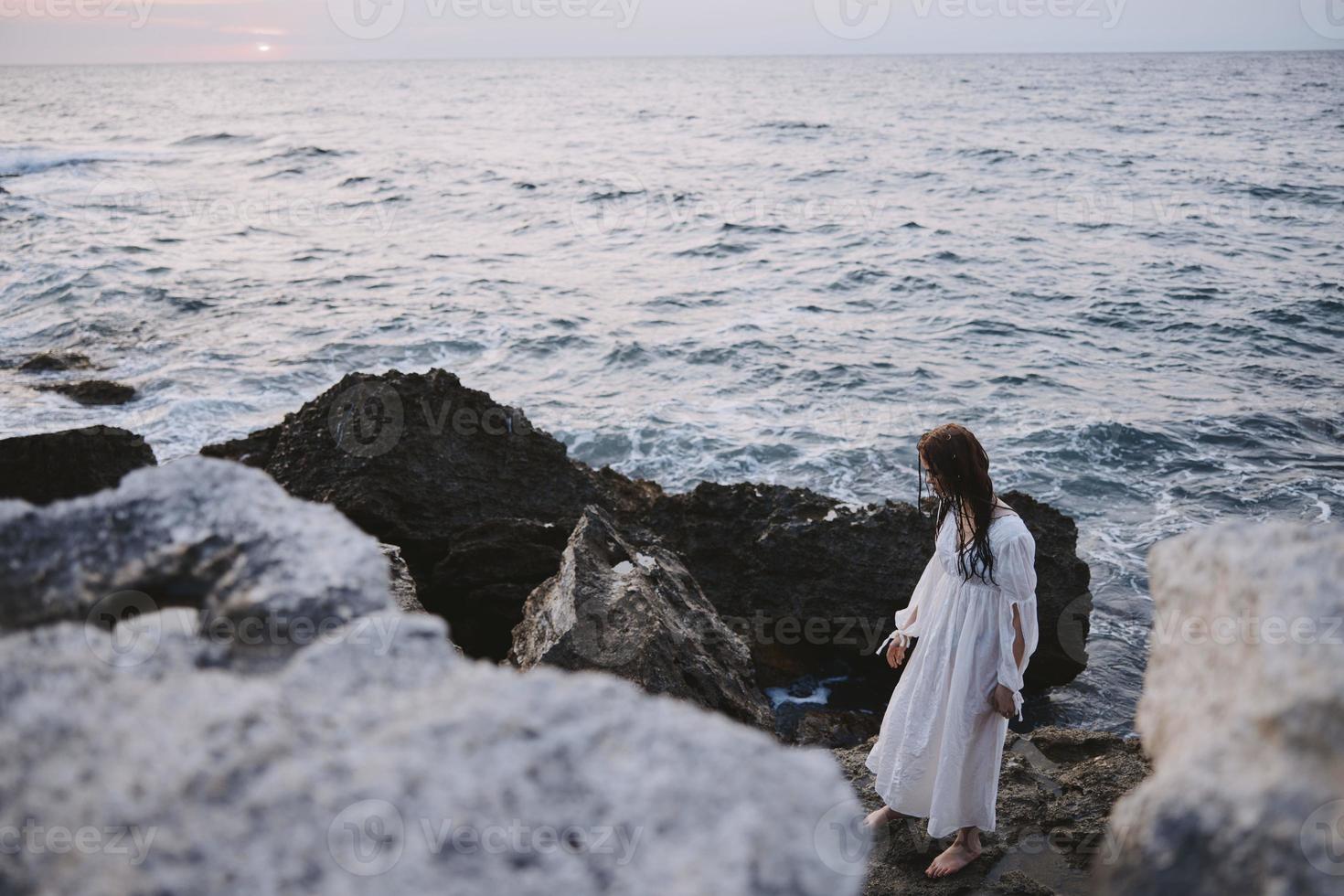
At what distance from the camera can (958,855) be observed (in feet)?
14.2

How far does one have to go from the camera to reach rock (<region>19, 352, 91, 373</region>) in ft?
46.1

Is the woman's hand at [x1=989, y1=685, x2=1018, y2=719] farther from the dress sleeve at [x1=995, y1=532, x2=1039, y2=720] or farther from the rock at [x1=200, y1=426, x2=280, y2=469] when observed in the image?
the rock at [x1=200, y1=426, x2=280, y2=469]

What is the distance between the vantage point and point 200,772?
4.08 feet

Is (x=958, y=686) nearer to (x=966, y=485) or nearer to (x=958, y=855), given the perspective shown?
(x=958, y=855)

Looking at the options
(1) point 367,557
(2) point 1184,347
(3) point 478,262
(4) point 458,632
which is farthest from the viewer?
(3) point 478,262

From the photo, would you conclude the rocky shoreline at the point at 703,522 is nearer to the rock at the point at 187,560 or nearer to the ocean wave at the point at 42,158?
the rock at the point at 187,560

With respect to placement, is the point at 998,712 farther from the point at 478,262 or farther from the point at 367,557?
the point at 478,262

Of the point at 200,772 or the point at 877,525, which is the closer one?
the point at 200,772

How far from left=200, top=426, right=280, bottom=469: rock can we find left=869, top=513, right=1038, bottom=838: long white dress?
511 centimetres

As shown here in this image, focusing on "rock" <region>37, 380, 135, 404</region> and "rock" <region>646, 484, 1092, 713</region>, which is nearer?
"rock" <region>646, 484, 1092, 713</region>

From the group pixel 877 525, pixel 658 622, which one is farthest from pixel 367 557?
pixel 877 525

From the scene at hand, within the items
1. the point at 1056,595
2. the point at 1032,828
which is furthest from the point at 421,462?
the point at 1056,595

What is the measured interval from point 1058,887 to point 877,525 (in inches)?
123

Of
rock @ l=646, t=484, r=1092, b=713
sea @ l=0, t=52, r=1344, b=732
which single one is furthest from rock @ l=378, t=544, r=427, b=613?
sea @ l=0, t=52, r=1344, b=732
